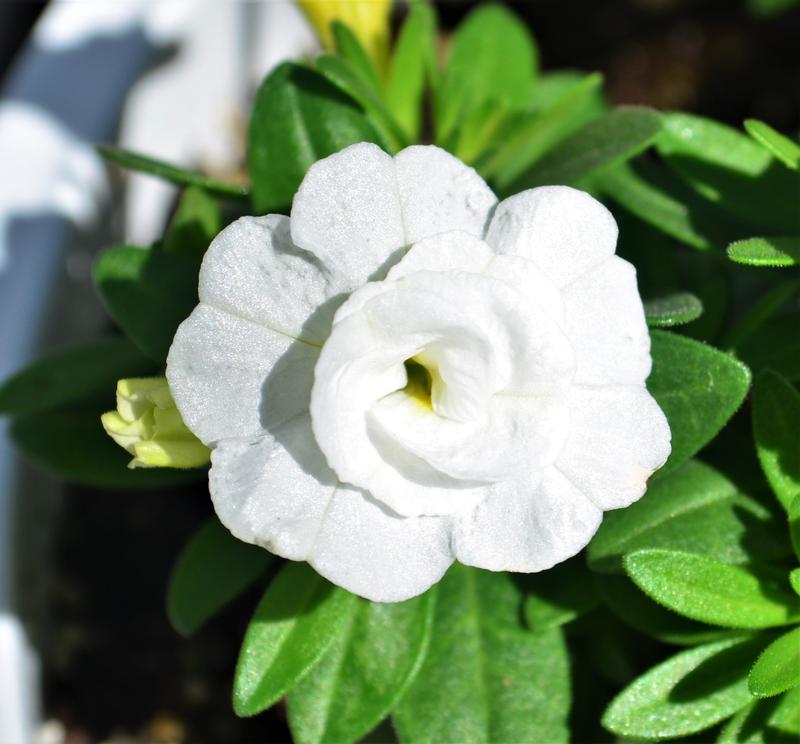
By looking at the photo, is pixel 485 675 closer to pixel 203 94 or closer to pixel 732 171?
pixel 732 171

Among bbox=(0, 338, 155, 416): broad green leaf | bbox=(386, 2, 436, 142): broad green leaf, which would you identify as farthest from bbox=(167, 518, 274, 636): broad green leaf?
→ bbox=(386, 2, 436, 142): broad green leaf

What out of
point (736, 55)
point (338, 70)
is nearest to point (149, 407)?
point (338, 70)

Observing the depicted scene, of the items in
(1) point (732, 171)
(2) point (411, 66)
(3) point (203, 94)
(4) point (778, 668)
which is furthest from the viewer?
(3) point (203, 94)

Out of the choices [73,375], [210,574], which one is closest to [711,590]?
[210,574]

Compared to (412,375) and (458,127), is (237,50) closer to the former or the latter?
(458,127)

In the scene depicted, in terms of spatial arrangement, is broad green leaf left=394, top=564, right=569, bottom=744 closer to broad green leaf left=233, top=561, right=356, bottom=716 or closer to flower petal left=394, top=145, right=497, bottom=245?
broad green leaf left=233, top=561, right=356, bottom=716

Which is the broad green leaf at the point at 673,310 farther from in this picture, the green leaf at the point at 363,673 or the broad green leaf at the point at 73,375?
the broad green leaf at the point at 73,375

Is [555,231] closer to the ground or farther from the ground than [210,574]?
farther from the ground
